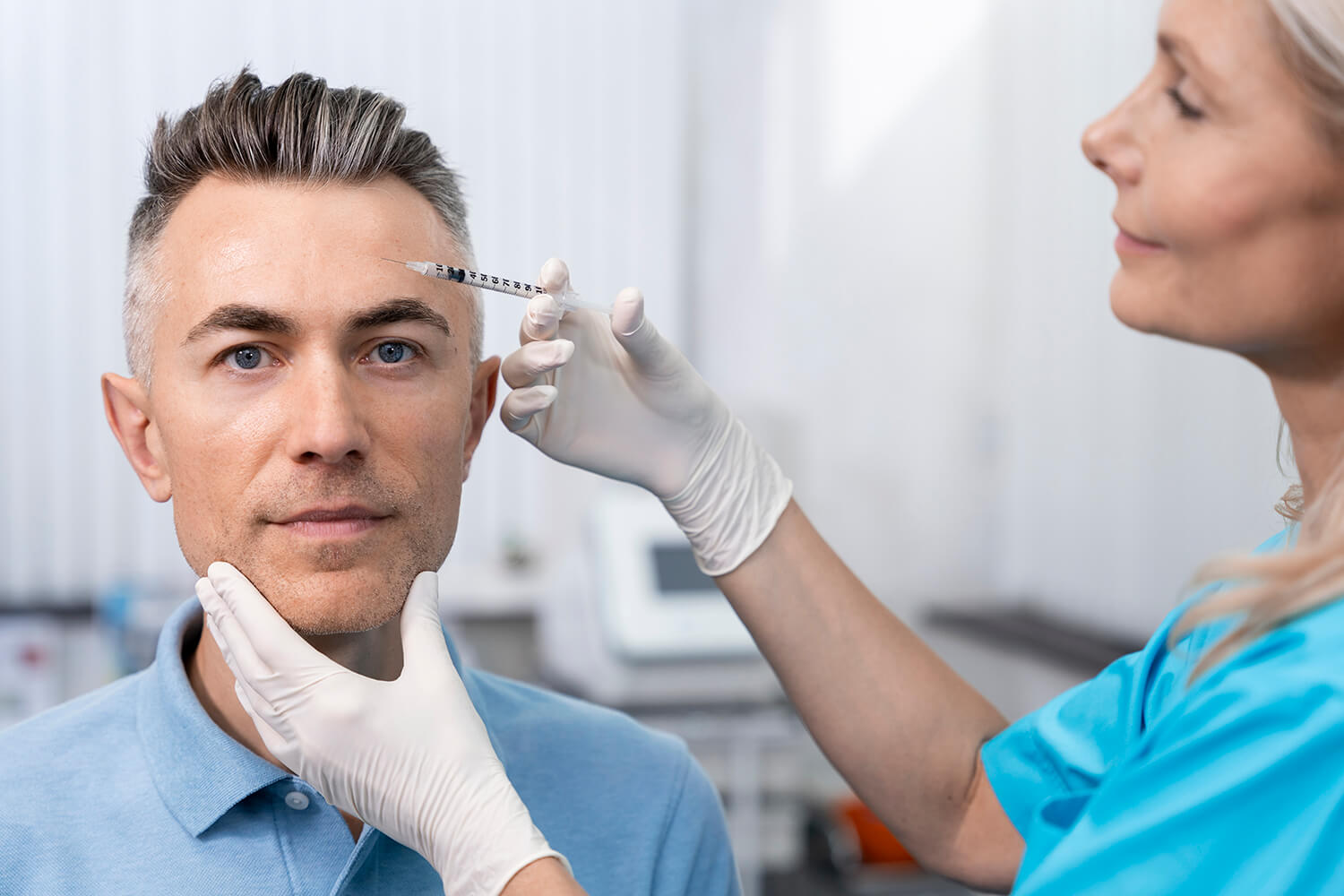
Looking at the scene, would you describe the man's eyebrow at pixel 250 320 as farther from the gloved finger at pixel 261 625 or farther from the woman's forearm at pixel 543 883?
the woman's forearm at pixel 543 883

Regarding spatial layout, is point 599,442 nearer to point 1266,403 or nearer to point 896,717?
point 896,717

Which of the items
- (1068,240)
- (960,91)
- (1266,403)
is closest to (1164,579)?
(1266,403)

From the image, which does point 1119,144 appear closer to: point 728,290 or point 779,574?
point 779,574

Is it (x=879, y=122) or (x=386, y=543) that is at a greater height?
(x=879, y=122)

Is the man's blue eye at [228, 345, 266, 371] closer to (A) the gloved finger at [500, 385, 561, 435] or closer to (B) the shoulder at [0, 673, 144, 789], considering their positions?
(A) the gloved finger at [500, 385, 561, 435]

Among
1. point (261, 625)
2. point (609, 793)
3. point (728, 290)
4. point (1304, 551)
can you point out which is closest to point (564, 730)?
point (609, 793)

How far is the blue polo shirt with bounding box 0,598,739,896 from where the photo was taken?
86 centimetres

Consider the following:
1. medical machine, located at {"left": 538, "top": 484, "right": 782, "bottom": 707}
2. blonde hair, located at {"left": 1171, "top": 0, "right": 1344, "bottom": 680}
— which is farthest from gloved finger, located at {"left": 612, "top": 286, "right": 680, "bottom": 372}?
medical machine, located at {"left": 538, "top": 484, "right": 782, "bottom": 707}

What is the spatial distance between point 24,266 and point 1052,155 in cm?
279

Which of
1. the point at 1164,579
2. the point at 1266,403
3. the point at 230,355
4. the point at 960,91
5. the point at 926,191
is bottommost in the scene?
the point at 1164,579

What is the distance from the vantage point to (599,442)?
1.10 metres

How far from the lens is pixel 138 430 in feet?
3.42

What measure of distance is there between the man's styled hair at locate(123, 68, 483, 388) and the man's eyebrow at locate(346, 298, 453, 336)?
87mm

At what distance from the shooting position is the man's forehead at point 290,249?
0.92 m
